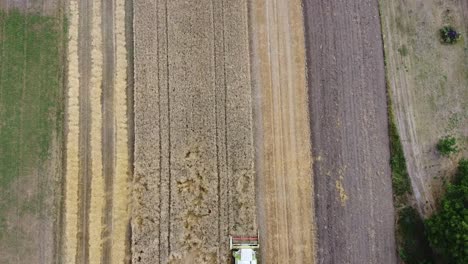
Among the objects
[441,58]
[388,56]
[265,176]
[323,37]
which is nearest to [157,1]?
[323,37]

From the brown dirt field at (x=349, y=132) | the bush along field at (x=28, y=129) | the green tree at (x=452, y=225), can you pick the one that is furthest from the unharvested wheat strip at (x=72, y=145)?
the green tree at (x=452, y=225)

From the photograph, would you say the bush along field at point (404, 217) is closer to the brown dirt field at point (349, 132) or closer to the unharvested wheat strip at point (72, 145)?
the brown dirt field at point (349, 132)

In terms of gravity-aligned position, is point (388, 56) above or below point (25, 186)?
above

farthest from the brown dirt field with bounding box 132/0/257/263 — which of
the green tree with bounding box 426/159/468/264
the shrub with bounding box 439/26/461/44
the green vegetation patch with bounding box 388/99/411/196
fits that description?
the shrub with bounding box 439/26/461/44

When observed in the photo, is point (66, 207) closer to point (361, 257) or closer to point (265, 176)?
point (265, 176)

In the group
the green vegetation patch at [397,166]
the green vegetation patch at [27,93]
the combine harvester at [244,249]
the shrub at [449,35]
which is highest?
the shrub at [449,35]

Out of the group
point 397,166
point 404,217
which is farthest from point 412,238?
point 397,166
